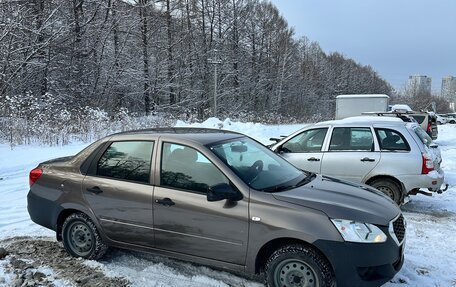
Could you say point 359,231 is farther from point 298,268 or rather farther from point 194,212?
point 194,212

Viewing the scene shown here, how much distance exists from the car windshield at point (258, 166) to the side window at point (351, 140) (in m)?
2.59

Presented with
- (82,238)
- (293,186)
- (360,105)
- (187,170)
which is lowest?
(82,238)

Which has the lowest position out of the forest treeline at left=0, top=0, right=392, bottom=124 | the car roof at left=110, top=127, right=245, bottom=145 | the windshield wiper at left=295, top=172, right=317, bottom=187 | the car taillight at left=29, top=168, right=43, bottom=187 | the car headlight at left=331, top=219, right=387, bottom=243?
the car headlight at left=331, top=219, right=387, bottom=243

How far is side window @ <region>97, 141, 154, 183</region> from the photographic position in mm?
4402

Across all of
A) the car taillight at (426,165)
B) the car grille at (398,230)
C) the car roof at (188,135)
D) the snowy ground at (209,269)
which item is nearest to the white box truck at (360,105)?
the snowy ground at (209,269)

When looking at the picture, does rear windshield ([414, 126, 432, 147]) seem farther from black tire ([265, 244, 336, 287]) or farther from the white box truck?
the white box truck

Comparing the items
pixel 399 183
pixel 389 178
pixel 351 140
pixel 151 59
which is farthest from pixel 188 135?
pixel 151 59

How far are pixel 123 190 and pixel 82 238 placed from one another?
0.97 m

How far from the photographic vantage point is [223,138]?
14.9 ft

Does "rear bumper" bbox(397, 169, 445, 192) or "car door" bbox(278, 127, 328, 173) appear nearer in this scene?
"rear bumper" bbox(397, 169, 445, 192)

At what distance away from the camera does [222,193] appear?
12.1ft

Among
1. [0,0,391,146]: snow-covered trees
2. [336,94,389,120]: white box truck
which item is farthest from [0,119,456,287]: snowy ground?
[336,94,389,120]: white box truck

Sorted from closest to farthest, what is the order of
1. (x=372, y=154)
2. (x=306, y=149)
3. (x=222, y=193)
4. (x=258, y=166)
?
(x=222, y=193) < (x=258, y=166) < (x=372, y=154) < (x=306, y=149)

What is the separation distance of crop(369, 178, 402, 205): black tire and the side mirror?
401 cm
